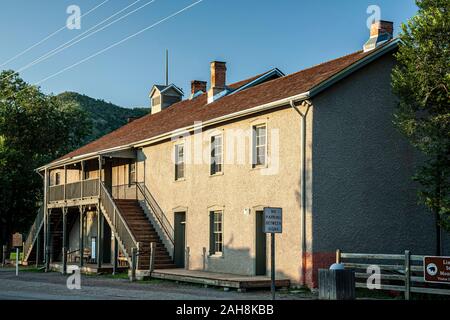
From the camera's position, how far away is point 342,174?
21688mm

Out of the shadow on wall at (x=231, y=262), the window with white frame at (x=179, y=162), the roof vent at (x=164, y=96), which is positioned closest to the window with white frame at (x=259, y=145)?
the shadow on wall at (x=231, y=262)

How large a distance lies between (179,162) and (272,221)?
13172mm

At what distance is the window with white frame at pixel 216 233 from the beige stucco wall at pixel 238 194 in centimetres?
20

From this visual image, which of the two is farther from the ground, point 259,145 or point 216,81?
point 216,81

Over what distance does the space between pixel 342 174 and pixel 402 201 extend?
250 centimetres

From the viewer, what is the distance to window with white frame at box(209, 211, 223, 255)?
25.6 metres

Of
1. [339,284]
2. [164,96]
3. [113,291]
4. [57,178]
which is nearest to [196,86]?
[164,96]

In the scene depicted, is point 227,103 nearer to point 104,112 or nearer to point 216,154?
point 216,154

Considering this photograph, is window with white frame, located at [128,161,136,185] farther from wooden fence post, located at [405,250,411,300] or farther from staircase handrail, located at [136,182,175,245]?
wooden fence post, located at [405,250,411,300]

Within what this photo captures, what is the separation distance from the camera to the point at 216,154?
85.4 ft

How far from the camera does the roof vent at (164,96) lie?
40.1 metres

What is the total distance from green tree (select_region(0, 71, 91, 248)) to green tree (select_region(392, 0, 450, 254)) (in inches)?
1184

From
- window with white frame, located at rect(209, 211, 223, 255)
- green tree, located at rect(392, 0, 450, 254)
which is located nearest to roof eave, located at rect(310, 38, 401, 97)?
green tree, located at rect(392, 0, 450, 254)

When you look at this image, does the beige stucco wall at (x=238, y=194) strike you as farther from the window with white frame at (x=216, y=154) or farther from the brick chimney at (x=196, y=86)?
the brick chimney at (x=196, y=86)
